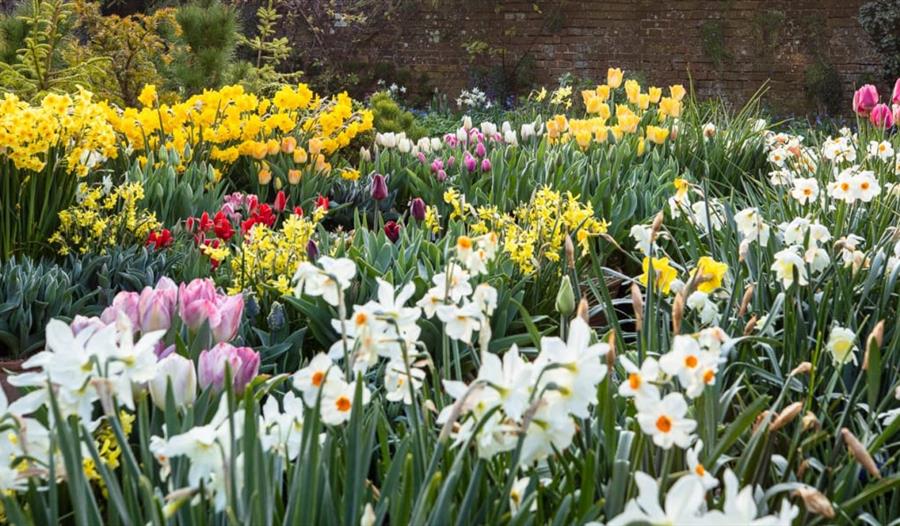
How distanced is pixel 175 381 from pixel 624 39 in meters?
10.6

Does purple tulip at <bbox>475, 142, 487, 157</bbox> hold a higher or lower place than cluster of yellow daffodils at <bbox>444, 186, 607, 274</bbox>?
lower

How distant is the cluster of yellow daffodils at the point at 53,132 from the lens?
2463 millimetres

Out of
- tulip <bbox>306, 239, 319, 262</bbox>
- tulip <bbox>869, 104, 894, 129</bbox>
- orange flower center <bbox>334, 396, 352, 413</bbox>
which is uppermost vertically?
orange flower center <bbox>334, 396, 352, 413</bbox>

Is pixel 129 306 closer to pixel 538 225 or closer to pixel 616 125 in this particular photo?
pixel 538 225

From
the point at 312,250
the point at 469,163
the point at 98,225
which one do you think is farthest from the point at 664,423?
the point at 469,163

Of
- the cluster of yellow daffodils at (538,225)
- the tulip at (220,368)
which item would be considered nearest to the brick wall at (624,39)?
the cluster of yellow daffodils at (538,225)

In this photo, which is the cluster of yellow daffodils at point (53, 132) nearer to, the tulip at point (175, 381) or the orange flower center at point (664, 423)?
the tulip at point (175, 381)

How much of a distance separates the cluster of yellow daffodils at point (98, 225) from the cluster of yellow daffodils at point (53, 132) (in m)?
0.12

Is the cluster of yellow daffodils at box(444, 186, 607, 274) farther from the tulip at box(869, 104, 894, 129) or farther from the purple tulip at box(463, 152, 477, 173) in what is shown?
the tulip at box(869, 104, 894, 129)

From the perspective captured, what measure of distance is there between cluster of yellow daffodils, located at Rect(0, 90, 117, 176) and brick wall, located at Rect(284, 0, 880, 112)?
857 cm

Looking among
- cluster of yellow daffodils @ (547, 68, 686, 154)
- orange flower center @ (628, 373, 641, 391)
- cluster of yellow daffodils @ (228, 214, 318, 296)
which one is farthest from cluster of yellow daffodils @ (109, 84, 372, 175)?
orange flower center @ (628, 373, 641, 391)

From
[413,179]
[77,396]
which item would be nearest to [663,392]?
[77,396]

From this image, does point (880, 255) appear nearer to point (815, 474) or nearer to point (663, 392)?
point (815, 474)

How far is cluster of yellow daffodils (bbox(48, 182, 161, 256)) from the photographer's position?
2.54 metres
